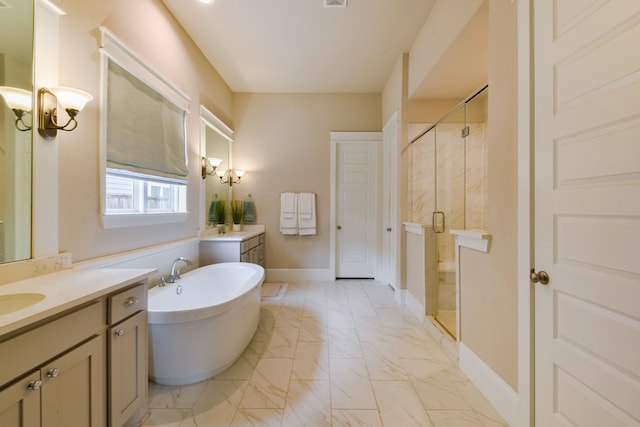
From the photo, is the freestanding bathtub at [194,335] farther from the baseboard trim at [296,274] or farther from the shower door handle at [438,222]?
the baseboard trim at [296,274]

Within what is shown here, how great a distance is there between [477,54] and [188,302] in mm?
3352

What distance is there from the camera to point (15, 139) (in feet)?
3.94

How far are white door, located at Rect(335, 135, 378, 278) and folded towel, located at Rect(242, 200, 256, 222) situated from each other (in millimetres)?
1360

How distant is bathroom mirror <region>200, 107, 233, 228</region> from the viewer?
3.12 m

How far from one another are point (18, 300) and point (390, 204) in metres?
3.60

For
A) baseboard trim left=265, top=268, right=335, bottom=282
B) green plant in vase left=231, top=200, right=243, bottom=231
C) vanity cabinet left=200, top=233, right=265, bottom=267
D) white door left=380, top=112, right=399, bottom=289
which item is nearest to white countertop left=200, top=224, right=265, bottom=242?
vanity cabinet left=200, top=233, right=265, bottom=267

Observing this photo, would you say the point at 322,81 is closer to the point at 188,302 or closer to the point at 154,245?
the point at 154,245

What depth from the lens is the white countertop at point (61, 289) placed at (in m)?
0.76

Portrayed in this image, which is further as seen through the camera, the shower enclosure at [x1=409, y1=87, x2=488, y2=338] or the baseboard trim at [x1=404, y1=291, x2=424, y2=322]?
the baseboard trim at [x1=404, y1=291, x2=424, y2=322]

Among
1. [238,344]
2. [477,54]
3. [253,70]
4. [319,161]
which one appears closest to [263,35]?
[253,70]

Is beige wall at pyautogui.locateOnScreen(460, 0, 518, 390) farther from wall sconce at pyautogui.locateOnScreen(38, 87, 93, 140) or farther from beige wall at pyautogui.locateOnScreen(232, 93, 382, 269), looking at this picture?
beige wall at pyautogui.locateOnScreen(232, 93, 382, 269)

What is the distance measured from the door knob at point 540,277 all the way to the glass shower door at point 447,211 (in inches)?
45.8

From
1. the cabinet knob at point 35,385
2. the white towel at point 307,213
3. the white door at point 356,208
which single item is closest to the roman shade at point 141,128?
the cabinet knob at point 35,385

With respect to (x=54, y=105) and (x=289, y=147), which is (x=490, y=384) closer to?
(x=54, y=105)
